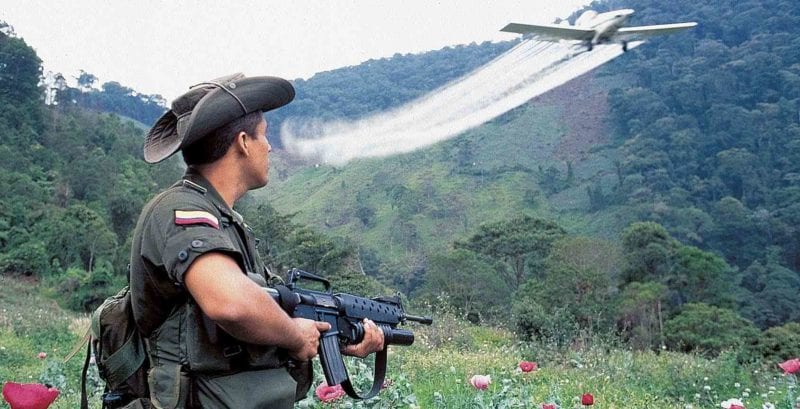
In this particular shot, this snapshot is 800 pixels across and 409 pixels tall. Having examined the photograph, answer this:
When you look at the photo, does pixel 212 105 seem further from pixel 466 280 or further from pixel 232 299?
pixel 466 280

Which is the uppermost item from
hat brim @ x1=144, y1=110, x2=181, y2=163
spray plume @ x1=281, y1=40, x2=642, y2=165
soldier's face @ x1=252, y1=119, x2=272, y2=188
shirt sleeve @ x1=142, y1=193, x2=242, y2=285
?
hat brim @ x1=144, y1=110, x2=181, y2=163

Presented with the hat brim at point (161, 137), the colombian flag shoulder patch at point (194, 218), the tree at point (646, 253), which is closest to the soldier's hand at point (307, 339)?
the colombian flag shoulder patch at point (194, 218)

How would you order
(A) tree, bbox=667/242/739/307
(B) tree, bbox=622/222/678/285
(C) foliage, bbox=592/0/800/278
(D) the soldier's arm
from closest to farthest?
(D) the soldier's arm, (A) tree, bbox=667/242/739/307, (B) tree, bbox=622/222/678/285, (C) foliage, bbox=592/0/800/278

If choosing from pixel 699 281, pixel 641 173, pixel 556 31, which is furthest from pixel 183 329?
pixel 641 173

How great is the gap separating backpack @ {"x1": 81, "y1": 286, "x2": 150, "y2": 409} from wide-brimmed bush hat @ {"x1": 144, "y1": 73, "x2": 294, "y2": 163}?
1.79 feet

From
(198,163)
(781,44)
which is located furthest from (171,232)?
(781,44)

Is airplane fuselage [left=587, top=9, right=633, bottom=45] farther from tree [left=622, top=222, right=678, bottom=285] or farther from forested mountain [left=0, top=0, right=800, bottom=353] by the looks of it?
tree [left=622, top=222, right=678, bottom=285]

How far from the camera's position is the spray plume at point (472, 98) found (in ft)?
58.2

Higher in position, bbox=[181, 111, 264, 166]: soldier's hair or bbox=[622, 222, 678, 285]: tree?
bbox=[181, 111, 264, 166]: soldier's hair

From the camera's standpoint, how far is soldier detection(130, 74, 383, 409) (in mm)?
1984

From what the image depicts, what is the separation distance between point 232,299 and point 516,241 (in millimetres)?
47320

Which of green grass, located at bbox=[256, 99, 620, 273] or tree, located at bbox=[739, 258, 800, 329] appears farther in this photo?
green grass, located at bbox=[256, 99, 620, 273]

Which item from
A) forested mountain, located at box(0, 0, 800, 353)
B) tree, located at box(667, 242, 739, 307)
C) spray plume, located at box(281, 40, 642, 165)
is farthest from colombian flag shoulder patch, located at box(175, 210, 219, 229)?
tree, located at box(667, 242, 739, 307)

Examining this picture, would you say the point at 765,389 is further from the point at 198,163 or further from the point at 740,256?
the point at 740,256
